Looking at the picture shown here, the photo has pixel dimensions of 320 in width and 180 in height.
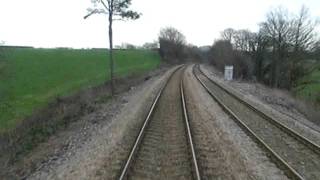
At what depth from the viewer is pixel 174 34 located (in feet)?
330

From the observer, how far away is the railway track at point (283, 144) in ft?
32.6

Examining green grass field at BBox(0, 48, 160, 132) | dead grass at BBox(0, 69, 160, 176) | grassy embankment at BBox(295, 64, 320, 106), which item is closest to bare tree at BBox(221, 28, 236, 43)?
green grass field at BBox(0, 48, 160, 132)

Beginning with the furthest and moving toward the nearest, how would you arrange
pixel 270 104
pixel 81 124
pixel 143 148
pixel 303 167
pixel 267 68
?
pixel 267 68 → pixel 270 104 → pixel 81 124 → pixel 143 148 → pixel 303 167

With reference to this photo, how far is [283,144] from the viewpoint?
1255 cm

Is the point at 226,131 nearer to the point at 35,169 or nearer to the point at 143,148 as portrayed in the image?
the point at 143,148

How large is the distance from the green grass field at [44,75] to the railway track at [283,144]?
13255 millimetres

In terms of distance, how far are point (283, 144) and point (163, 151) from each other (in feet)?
13.3

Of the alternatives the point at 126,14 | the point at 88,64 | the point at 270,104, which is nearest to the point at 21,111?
the point at 126,14

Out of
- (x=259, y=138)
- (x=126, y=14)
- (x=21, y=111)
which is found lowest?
(x=21, y=111)

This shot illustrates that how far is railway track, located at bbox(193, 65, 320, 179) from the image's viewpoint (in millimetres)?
9922

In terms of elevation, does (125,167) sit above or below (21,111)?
above

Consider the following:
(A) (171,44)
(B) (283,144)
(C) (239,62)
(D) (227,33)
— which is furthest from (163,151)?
(D) (227,33)

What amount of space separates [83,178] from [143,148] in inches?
109

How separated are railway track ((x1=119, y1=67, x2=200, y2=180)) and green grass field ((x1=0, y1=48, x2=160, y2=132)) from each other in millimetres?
10631
